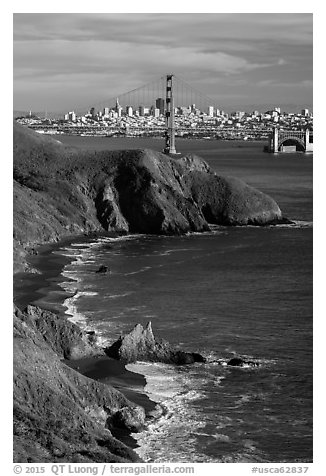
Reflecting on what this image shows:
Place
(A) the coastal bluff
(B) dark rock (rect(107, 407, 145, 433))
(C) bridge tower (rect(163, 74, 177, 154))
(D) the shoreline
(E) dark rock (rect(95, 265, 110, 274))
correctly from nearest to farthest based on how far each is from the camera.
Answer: (B) dark rock (rect(107, 407, 145, 433))
(D) the shoreline
(E) dark rock (rect(95, 265, 110, 274))
(A) the coastal bluff
(C) bridge tower (rect(163, 74, 177, 154))

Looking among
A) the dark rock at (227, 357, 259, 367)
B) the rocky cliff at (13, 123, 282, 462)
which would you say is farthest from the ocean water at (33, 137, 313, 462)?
the rocky cliff at (13, 123, 282, 462)

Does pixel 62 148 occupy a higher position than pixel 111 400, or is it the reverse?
pixel 62 148

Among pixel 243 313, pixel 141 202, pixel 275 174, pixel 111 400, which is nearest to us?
pixel 111 400

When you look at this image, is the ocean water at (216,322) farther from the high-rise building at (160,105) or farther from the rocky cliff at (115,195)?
the high-rise building at (160,105)

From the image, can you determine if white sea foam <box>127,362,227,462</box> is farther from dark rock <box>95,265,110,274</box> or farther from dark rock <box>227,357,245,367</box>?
dark rock <box>95,265,110,274</box>
